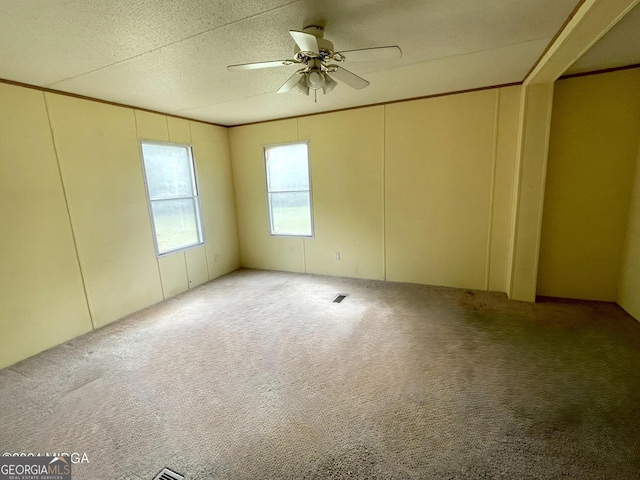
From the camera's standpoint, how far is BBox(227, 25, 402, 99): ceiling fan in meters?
1.76

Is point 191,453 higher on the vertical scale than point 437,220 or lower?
lower

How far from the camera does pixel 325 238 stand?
456 cm

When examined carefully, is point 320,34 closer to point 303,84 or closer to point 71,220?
point 303,84

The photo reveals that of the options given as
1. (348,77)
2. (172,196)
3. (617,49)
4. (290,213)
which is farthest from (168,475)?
(617,49)

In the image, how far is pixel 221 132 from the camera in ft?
15.8

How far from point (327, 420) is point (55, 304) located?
292 cm

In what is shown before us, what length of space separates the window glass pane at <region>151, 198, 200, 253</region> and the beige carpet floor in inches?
45.7

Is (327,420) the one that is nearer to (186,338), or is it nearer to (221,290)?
(186,338)

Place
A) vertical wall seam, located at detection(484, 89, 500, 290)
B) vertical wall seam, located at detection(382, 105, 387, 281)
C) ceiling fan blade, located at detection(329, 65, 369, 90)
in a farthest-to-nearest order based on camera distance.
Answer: vertical wall seam, located at detection(382, 105, 387, 281) < vertical wall seam, located at detection(484, 89, 500, 290) < ceiling fan blade, located at detection(329, 65, 369, 90)

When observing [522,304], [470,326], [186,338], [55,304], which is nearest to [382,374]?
[470,326]

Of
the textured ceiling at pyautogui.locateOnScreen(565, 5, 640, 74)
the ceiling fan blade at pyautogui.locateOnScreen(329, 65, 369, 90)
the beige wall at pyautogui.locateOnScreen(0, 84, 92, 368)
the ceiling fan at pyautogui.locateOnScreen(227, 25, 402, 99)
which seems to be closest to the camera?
the ceiling fan at pyautogui.locateOnScreen(227, 25, 402, 99)

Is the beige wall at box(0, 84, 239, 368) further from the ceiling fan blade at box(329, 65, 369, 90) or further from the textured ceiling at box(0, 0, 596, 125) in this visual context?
the ceiling fan blade at box(329, 65, 369, 90)

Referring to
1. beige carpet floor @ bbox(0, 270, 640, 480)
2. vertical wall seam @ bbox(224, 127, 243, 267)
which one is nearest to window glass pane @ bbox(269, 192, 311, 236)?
vertical wall seam @ bbox(224, 127, 243, 267)

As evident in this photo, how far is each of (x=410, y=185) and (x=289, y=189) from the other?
196 centimetres
